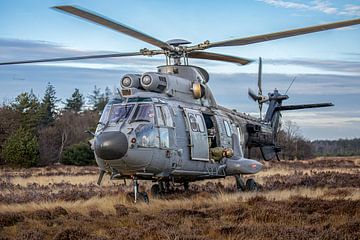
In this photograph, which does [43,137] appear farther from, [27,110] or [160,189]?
[160,189]

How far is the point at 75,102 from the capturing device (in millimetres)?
96188

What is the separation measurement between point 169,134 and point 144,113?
2.88 ft

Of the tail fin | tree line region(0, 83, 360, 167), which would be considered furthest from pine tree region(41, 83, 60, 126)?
the tail fin

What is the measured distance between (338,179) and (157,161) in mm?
11039

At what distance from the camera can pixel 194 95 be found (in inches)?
649

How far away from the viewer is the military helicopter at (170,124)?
13305 mm

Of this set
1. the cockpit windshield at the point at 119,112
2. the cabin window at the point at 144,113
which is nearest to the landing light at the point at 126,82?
the cockpit windshield at the point at 119,112

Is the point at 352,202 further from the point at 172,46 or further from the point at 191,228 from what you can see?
the point at 172,46

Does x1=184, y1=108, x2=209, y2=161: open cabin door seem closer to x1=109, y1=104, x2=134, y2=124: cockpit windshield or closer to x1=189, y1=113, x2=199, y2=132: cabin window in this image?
x1=189, y1=113, x2=199, y2=132: cabin window

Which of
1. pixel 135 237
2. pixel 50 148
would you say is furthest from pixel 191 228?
pixel 50 148

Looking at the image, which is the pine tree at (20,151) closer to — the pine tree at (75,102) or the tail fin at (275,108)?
the tail fin at (275,108)

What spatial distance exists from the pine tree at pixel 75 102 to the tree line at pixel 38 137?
10.7m

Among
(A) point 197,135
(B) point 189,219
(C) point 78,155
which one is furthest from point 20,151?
(B) point 189,219

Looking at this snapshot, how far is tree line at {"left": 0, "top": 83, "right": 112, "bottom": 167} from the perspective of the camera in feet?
149
